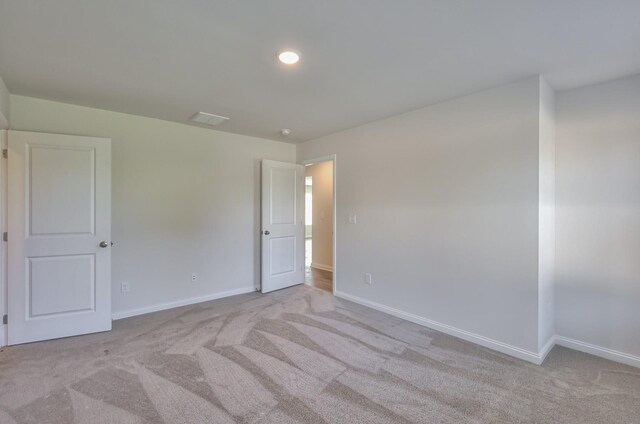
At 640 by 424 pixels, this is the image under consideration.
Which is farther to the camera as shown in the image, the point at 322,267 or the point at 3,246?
the point at 322,267

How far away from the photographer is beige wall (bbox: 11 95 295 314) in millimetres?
3299

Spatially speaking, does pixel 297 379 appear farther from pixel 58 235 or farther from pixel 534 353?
pixel 58 235

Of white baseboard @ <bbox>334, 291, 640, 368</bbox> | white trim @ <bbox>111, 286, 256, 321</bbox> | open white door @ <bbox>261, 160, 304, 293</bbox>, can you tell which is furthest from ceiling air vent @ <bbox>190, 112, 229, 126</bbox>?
white baseboard @ <bbox>334, 291, 640, 368</bbox>

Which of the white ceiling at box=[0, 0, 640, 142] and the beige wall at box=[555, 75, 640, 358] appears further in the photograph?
the beige wall at box=[555, 75, 640, 358]

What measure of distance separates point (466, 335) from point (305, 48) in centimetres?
293

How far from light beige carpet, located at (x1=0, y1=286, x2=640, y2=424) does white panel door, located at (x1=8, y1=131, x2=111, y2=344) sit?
232 millimetres

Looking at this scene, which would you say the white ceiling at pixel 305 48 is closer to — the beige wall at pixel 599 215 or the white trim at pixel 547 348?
the beige wall at pixel 599 215

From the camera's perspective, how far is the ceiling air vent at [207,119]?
339cm

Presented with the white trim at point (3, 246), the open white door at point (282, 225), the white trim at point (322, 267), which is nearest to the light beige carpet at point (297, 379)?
the white trim at point (3, 246)

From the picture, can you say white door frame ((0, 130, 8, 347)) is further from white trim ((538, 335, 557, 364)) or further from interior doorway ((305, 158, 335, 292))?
white trim ((538, 335, 557, 364))

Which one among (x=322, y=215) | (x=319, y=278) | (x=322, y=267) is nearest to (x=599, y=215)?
(x=319, y=278)

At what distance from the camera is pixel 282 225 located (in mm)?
4629

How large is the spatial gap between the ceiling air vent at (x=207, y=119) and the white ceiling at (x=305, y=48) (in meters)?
0.36

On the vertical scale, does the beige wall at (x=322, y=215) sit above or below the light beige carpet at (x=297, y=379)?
above
